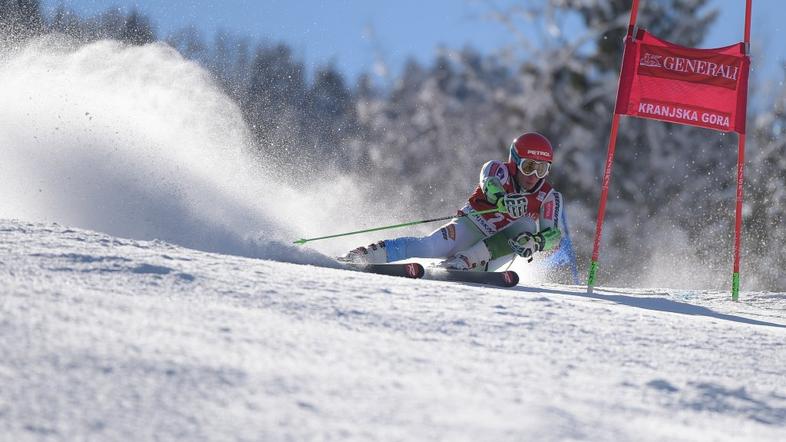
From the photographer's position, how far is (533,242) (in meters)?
5.97

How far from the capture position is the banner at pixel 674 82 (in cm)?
606

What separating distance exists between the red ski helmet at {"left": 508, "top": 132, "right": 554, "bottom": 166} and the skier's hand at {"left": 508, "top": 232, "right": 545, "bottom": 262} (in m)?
0.53

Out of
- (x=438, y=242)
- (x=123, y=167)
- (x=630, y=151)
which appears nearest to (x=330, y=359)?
(x=438, y=242)

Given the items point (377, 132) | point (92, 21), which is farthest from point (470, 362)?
point (92, 21)

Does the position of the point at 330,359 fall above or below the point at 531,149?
below

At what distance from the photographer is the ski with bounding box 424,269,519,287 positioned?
5293 mm

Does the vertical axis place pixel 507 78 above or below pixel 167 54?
above

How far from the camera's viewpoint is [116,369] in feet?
6.61

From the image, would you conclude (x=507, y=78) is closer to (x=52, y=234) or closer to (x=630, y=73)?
(x=630, y=73)

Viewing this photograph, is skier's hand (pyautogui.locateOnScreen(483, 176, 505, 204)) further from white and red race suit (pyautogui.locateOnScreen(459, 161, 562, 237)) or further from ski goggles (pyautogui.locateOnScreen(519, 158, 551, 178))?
ski goggles (pyautogui.locateOnScreen(519, 158, 551, 178))

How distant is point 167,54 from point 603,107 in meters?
13.4

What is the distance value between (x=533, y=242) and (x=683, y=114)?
1.33m

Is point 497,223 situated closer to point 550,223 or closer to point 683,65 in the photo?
point 550,223

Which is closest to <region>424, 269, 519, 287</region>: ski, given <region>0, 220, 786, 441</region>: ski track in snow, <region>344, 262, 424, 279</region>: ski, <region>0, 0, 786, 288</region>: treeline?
<region>344, 262, 424, 279</region>: ski
